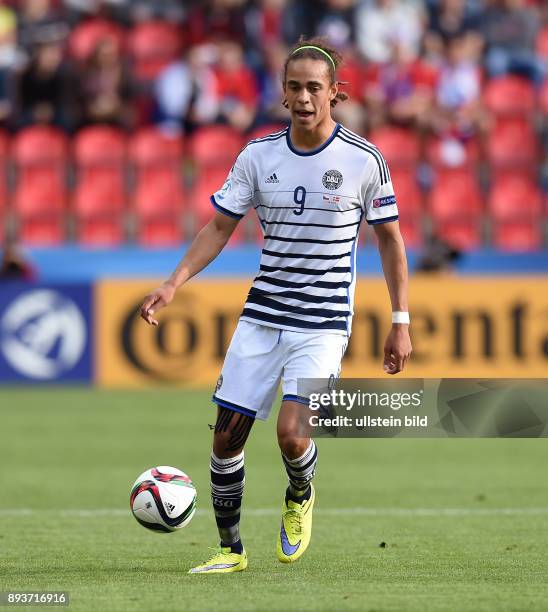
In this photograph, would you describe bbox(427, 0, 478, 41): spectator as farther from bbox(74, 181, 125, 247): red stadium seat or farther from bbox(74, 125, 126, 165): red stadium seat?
bbox(74, 181, 125, 247): red stadium seat

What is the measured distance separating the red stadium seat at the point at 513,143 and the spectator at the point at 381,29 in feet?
5.00

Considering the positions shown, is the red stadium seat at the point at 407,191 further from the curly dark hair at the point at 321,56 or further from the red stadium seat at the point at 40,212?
the curly dark hair at the point at 321,56

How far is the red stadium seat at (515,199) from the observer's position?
1905cm

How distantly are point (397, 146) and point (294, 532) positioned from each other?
12617mm

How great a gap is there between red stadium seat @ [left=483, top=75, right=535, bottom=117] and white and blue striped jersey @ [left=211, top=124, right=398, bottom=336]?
13.3m

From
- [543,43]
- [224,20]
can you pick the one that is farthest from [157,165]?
[543,43]

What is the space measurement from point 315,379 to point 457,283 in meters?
10.7

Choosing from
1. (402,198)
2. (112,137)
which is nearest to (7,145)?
(112,137)

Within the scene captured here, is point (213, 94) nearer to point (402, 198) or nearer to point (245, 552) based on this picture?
point (402, 198)

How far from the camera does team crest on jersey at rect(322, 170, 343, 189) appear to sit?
21.5 ft

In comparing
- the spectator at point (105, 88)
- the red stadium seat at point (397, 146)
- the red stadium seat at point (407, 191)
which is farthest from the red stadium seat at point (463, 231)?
the spectator at point (105, 88)

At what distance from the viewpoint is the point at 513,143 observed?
1956 cm

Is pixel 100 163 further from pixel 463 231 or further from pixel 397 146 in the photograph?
pixel 463 231

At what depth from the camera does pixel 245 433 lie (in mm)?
6676
